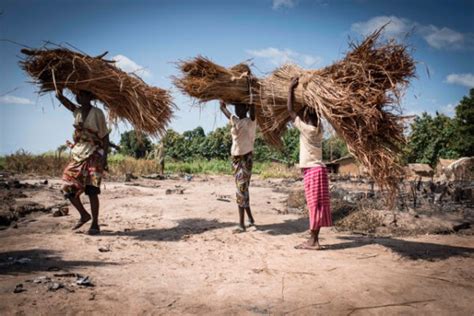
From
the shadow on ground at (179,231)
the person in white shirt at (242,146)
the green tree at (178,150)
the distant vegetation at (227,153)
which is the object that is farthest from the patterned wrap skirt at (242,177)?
the green tree at (178,150)

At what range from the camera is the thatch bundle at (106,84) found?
159 inches

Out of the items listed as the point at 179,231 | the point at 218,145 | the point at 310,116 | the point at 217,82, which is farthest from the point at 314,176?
the point at 218,145

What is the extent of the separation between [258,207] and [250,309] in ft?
15.3

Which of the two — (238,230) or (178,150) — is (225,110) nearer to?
(238,230)

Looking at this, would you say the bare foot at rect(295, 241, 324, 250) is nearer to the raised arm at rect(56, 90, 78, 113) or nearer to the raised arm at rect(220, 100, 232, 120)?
the raised arm at rect(220, 100, 232, 120)

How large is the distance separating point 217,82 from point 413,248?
295 centimetres

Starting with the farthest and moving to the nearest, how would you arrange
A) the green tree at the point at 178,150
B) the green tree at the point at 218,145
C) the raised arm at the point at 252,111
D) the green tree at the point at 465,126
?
the green tree at the point at 178,150 < the green tree at the point at 218,145 < the green tree at the point at 465,126 < the raised arm at the point at 252,111

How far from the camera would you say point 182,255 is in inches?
140

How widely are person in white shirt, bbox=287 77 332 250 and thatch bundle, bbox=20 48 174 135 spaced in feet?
6.40

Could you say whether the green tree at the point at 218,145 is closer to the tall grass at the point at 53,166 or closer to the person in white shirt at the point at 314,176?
the tall grass at the point at 53,166

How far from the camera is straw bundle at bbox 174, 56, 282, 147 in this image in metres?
4.38

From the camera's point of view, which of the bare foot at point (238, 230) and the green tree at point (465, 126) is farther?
the green tree at point (465, 126)

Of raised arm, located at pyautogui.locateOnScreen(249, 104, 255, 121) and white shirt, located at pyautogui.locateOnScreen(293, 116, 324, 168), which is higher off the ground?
raised arm, located at pyautogui.locateOnScreen(249, 104, 255, 121)

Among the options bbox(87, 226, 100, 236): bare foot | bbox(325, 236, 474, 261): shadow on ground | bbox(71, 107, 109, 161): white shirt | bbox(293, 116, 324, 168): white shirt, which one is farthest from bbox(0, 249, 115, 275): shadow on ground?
bbox(325, 236, 474, 261): shadow on ground
